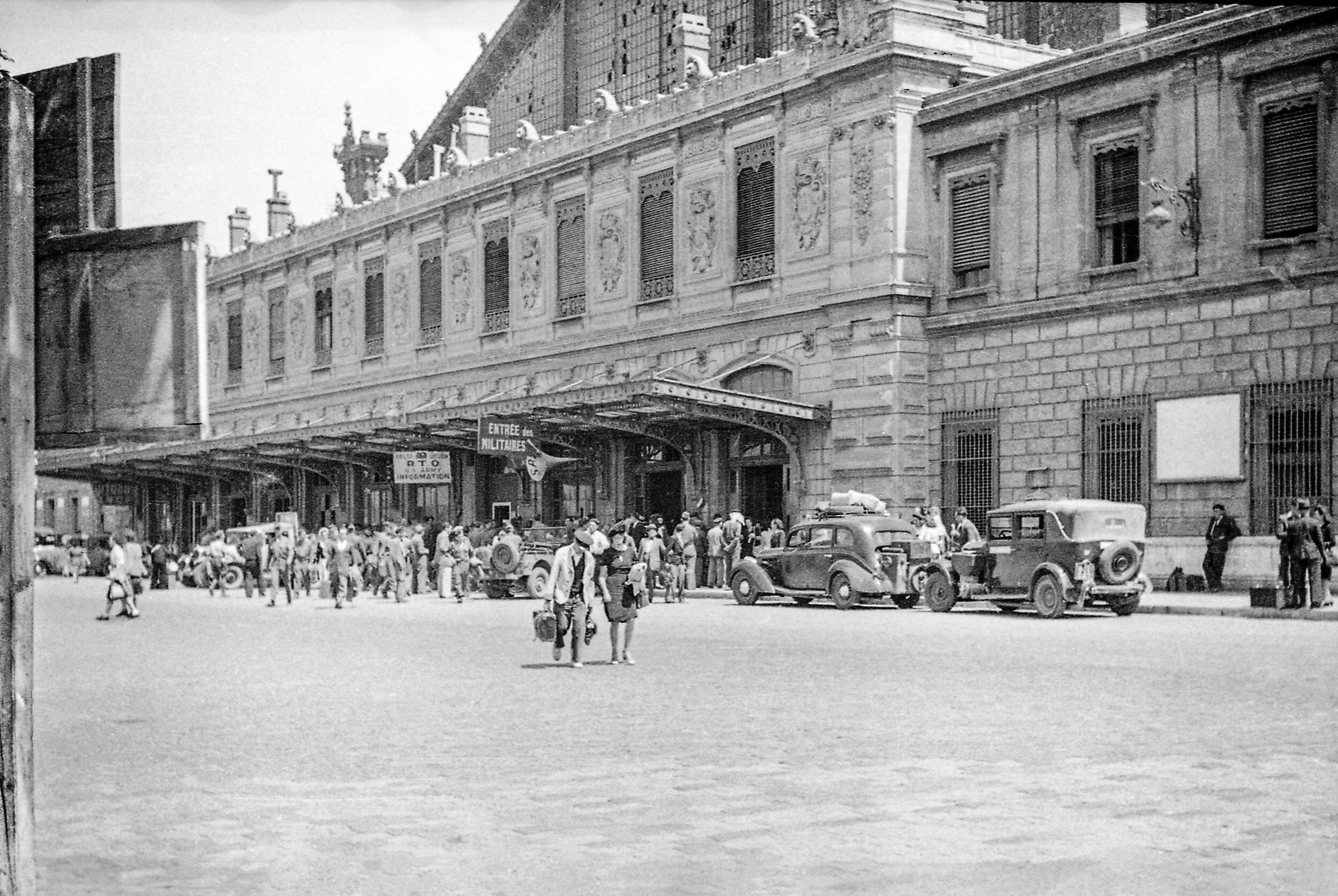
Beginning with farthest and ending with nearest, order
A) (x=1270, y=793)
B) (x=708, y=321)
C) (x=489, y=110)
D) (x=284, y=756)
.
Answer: (x=489, y=110) < (x=708, y=321) < (x=284, y=756) < (x=1270, y=793)

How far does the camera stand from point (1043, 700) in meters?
13.4

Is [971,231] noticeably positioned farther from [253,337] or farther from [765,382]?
[253,337]

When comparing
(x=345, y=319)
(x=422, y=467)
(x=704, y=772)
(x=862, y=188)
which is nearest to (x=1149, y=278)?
(x=862, y=188)

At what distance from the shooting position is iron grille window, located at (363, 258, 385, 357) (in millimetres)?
53906

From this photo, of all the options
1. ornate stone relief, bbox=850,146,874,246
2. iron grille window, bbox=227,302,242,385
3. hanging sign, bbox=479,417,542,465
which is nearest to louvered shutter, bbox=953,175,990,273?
ornate stone relief, bbox=850,146,874,246

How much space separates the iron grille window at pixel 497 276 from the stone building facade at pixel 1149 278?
1617 centimetres

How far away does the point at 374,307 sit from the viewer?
178ft

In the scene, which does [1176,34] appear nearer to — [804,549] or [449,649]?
[804,549]

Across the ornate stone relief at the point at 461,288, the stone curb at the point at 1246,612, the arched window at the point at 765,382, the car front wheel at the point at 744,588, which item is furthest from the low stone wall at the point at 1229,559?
the ornate stone relief at the point at 461,288

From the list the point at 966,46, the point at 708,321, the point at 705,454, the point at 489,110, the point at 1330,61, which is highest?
the point at 489,110

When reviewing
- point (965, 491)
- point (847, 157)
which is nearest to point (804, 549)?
point (965, 491)

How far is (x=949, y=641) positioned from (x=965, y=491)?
14080mm

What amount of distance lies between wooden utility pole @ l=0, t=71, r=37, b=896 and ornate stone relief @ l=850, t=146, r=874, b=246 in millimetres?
31157

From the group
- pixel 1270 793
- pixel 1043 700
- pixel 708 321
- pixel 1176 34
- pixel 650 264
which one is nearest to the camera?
pixel 1270 793
